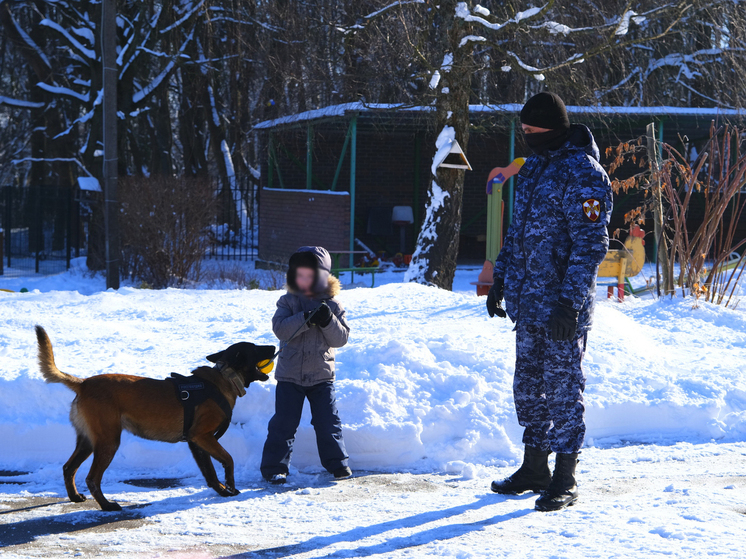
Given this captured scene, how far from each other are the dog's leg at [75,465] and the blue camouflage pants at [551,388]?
7.31ft

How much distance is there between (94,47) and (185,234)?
21.4 feet

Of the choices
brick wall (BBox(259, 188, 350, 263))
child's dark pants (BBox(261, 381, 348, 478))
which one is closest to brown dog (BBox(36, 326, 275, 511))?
child's dark pants (BBox(261, 381, 348, 478))

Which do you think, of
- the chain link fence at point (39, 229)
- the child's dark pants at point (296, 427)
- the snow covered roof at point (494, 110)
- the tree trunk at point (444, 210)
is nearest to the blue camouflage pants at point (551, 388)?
the child's dark pants at point (296, 427)

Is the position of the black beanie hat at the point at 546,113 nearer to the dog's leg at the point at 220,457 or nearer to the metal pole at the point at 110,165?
the dog's leg at the point at 220,457

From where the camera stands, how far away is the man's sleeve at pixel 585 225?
3703mm

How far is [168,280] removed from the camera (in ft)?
39.1

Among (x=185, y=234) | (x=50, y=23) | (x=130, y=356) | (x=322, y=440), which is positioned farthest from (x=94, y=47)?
(x=322, y=440)

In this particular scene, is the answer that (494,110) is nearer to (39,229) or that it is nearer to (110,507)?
(39,229)

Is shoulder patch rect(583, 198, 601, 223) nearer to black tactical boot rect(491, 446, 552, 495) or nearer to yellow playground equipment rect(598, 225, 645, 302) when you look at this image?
black tactical boot rect(491, 446, 552, 495)

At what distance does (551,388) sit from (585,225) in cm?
83

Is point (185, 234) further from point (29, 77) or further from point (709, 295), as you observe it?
point (29, 77)

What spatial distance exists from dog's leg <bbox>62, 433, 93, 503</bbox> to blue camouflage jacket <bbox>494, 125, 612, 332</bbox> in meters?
2.28

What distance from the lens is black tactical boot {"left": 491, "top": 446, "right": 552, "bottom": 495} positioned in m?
4.01

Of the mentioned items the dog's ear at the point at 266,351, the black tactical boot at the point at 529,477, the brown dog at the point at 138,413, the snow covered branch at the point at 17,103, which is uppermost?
the snow covered branch at the point at 17,103
